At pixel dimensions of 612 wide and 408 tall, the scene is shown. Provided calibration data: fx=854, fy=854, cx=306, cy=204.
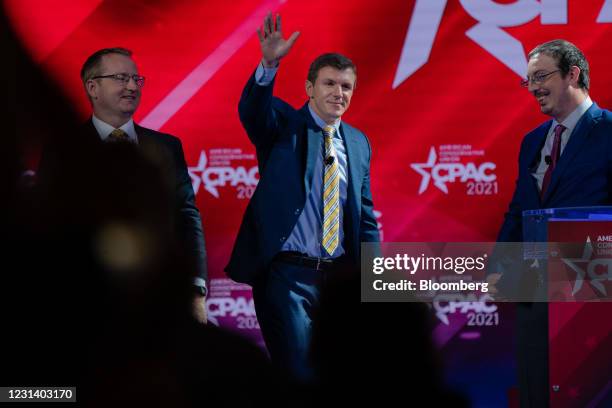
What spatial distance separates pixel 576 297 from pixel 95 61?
9.01ft

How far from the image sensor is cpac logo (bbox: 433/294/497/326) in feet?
15.9

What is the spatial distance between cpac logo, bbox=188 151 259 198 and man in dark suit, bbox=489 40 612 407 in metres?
1.48

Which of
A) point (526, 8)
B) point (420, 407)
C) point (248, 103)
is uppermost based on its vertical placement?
point (526, 8)

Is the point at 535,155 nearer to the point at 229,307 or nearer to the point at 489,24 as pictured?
the point at 489,24

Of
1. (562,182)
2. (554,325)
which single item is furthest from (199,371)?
(562,182)

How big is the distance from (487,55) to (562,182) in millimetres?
1046

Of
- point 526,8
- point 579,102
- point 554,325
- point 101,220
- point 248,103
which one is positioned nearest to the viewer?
point 101,220

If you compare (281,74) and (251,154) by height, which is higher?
(281,74)

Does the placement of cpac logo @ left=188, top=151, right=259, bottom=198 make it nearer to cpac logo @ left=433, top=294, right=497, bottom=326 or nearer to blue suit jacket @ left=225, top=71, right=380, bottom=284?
blue suit jacket @ left=225, top=71, right=380, bottom=284

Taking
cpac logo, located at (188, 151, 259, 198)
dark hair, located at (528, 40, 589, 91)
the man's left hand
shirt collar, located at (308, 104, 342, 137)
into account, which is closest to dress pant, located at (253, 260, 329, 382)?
the man's left hand

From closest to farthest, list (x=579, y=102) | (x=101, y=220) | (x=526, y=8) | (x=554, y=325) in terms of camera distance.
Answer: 1. (x=101, y=220)
2. (x=554, y=325)
3. (x=579, y=102)
4. (x=526, y=8)

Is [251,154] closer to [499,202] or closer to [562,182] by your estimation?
[499,202]

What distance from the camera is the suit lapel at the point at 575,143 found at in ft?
13.6

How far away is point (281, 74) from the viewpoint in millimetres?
4941
